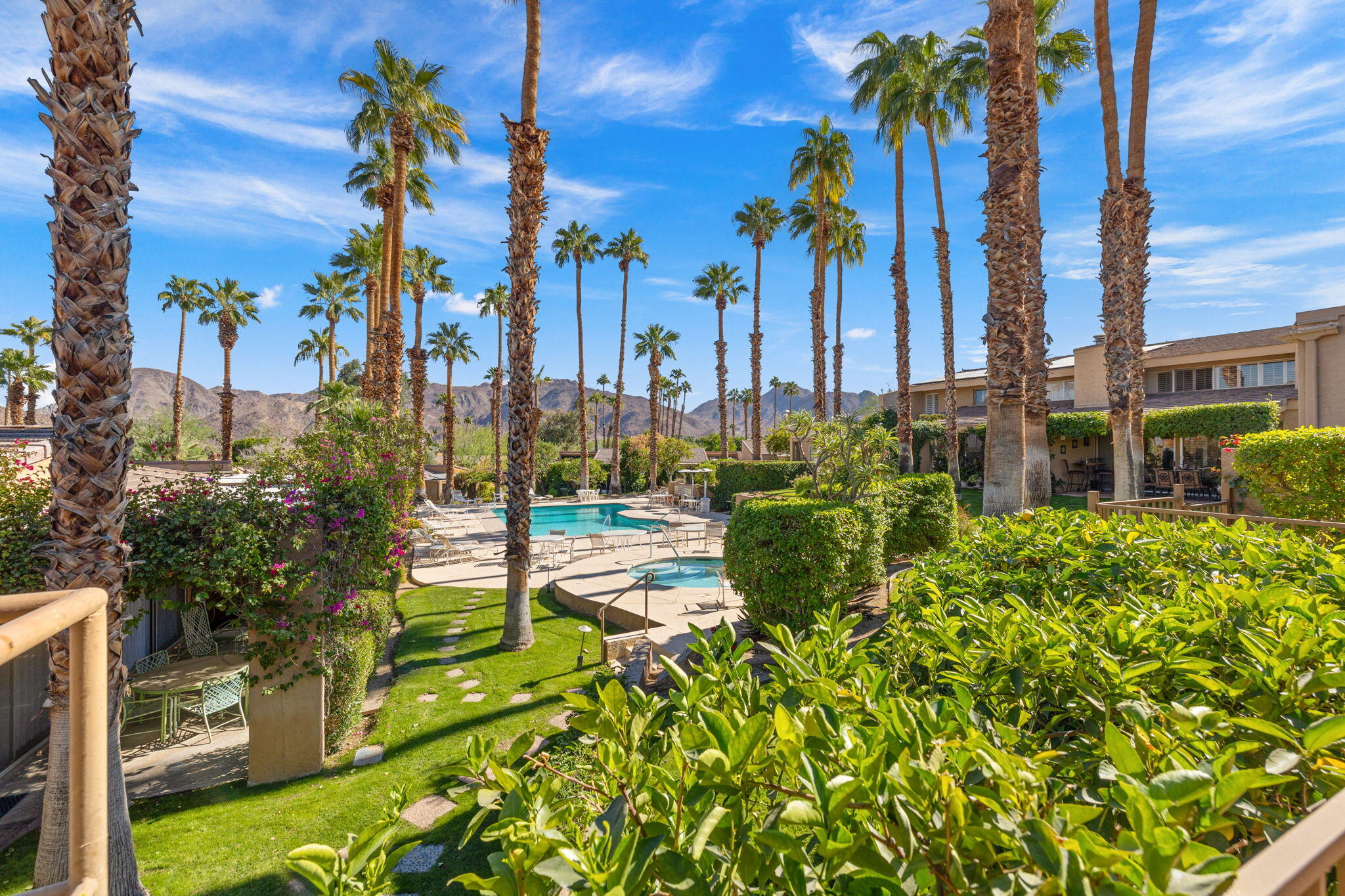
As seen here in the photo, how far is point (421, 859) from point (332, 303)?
38.4 meters

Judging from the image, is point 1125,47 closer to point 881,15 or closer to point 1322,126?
point 1322,126

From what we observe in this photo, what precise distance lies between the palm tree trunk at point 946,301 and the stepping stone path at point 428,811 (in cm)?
1998

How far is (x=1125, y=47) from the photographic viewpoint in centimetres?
1302

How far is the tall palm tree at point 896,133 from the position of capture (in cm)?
2019

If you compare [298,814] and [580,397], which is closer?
[298,814]

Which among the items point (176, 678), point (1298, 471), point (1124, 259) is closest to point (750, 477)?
point (1124, 259)

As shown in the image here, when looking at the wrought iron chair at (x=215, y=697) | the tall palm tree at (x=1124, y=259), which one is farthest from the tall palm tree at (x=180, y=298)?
the tall palm tree at (x=1124, y=259)

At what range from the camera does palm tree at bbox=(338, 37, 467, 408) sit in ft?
50.1

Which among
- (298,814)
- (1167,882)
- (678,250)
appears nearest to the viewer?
(1167,882)

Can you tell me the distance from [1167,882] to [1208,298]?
35.6 m

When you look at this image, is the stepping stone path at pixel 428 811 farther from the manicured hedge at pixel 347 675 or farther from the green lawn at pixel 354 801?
the manicured hedge at pixel 347 675

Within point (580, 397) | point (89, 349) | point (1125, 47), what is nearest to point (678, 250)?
point (580, 397)

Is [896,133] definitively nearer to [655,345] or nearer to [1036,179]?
[1036,179]

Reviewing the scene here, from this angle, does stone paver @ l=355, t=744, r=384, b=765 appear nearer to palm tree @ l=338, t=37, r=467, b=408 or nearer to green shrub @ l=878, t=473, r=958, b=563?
green shrub @ l=878, t=473, r=958, b=563
